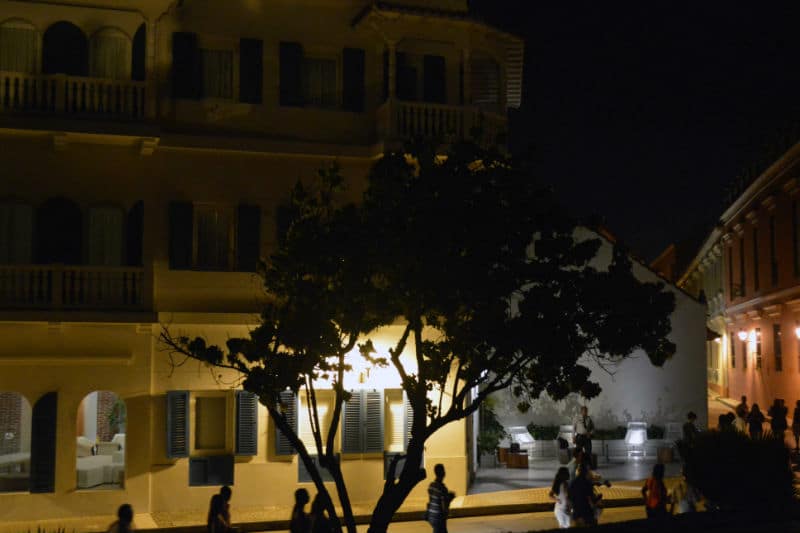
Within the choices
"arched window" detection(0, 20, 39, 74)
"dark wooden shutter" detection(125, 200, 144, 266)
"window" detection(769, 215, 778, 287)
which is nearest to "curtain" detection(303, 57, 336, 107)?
"dark wooden shutter" detection(125, 200, 144, 266)

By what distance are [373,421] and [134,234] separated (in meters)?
6.62

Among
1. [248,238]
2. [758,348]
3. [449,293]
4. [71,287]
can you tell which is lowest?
[758,348]

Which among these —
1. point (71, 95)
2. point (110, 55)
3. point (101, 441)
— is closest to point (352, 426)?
point (101, 441)

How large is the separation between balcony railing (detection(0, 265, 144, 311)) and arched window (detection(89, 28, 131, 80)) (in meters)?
4.11

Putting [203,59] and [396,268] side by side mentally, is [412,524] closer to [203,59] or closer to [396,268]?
[396,268]

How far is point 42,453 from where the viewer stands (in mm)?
20578

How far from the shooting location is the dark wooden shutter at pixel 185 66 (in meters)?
21.9

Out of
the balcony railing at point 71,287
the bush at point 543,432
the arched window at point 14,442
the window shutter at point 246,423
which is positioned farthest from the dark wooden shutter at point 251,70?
the bush at point 543,432

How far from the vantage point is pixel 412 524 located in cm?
2064

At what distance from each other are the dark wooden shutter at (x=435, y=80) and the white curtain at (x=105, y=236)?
744cm

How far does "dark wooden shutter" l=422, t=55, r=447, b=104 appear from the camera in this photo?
23.3 m

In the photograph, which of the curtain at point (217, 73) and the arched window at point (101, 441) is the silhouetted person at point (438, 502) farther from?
the curtain at point (217, 73)

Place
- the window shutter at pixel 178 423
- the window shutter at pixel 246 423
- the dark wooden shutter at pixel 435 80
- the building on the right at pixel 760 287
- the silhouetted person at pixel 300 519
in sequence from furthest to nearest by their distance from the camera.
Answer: the building on the right at pixel 760 287
the dark wooden shutter at pixel 435 80
the window shutter at pixel 246 423
the window shutter at pixel 178 423
the silhouetted person at pixel 300 519

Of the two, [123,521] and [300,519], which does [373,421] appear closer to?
[300,519]
